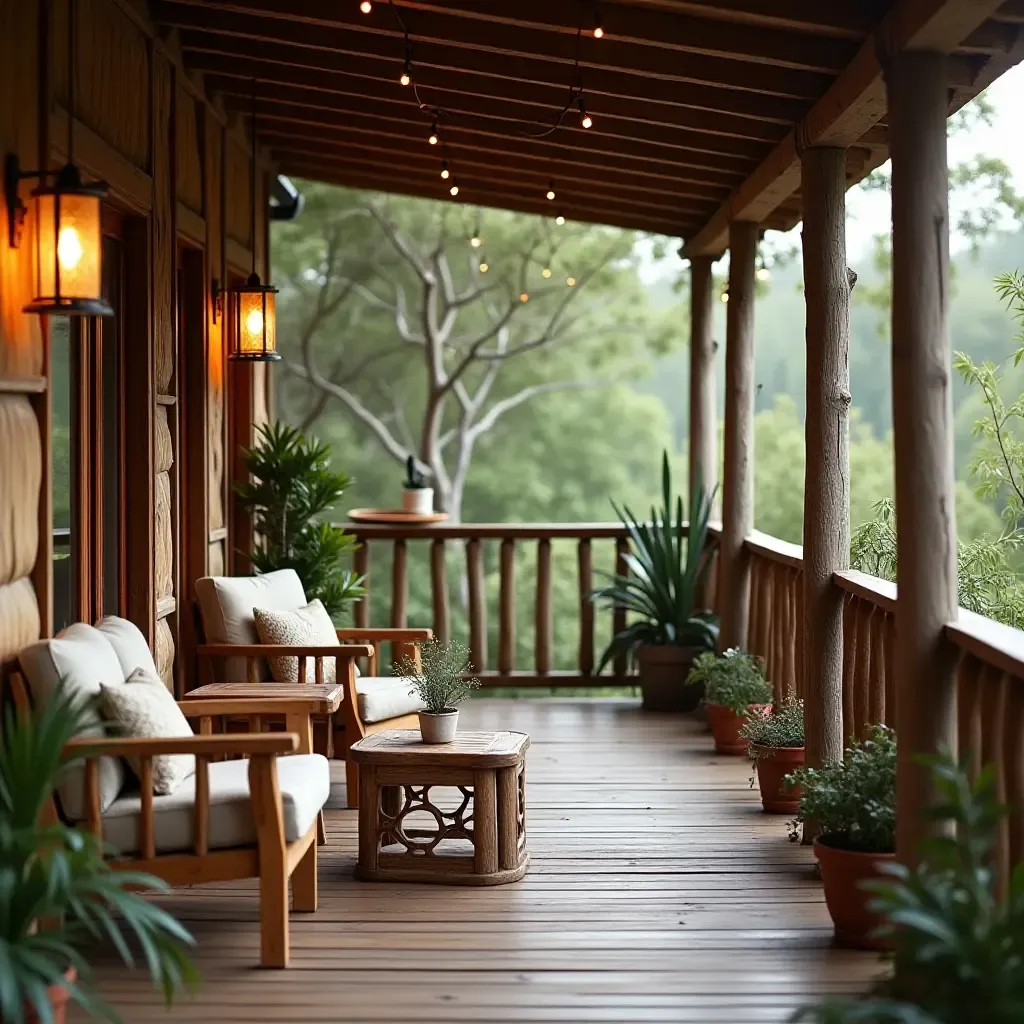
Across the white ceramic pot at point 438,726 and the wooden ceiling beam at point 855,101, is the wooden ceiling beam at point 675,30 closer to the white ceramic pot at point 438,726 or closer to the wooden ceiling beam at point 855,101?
the wooden ceiling beam at point 855,101

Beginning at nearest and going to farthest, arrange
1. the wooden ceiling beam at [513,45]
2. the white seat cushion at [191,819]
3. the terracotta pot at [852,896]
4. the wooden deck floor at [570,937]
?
1. the wooden deck floor at [570,937]
2. the white seat cushion at [191,819]
3. the terracotta pot at [852,896]
4. the wooden ceiling beam at [513,45]

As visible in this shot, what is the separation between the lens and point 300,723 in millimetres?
4461

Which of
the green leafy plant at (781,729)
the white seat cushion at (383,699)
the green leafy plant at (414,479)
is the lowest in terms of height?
the green leafy plant at (781,729)

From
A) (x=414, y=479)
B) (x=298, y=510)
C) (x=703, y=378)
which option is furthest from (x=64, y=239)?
(x=703, y=378)

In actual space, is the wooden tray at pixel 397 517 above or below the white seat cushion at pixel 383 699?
above

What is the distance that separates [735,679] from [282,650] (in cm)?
207

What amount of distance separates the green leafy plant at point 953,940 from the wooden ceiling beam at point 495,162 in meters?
4.43

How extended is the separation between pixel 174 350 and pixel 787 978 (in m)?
3.57

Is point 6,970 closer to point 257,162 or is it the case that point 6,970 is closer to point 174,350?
point 174,350

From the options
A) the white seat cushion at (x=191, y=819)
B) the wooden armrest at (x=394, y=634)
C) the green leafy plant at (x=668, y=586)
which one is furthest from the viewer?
the green leafy plant at (x=668, y=586)

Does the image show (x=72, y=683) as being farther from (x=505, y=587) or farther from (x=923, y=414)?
(x=505, y=587)

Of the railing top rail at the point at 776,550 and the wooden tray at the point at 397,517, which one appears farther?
the wooden tray at the point at 397,517

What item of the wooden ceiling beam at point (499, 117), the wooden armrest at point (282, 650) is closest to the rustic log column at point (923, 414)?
the wooden ceiling beam at point (499, 117)

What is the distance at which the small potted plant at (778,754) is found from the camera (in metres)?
5.41
